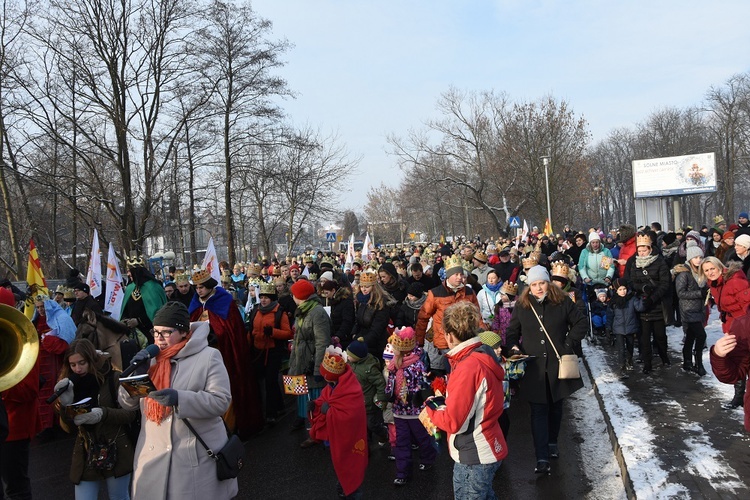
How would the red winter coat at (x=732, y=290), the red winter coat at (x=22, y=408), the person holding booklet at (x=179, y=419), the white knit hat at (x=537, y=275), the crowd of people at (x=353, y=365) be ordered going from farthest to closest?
the red winter coat at (x=732, y=290) < the white knit hat at (x=537, y=275) < the red winter coat at (x=22, y=408) < the crowd of people at (x=353, y=365) < the person holding booklet at (x=179, y=419)

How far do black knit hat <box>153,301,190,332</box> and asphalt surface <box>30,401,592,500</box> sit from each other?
2.76m

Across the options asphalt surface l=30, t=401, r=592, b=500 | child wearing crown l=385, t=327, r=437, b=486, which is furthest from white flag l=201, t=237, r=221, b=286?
child wearing crown l=385, t=327, r=437, b=486

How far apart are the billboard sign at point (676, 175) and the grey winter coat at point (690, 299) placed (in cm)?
4056

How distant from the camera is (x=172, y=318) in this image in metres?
3.78

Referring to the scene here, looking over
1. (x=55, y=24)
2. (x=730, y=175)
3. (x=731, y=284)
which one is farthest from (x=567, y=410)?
(x=730, y=175)

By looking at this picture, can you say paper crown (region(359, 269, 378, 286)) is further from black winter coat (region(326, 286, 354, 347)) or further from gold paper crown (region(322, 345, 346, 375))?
gold paper crown (region(322, 345, 346, 375))

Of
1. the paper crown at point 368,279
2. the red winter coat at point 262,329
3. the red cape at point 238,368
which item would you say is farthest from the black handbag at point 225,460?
the red winter coat at point 262,329

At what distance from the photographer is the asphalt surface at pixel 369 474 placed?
5.77m

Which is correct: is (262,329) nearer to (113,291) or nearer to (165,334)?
(113,291)

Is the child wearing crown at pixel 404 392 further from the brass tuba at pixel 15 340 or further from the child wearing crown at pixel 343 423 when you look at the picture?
the brass tuba at pixel 15 340

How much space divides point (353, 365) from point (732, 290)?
12.1ft

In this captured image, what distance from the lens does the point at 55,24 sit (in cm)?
1922

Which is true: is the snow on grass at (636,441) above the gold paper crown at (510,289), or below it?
below

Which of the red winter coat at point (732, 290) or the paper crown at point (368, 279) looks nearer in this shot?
the red winter coat at point (732, 290)
